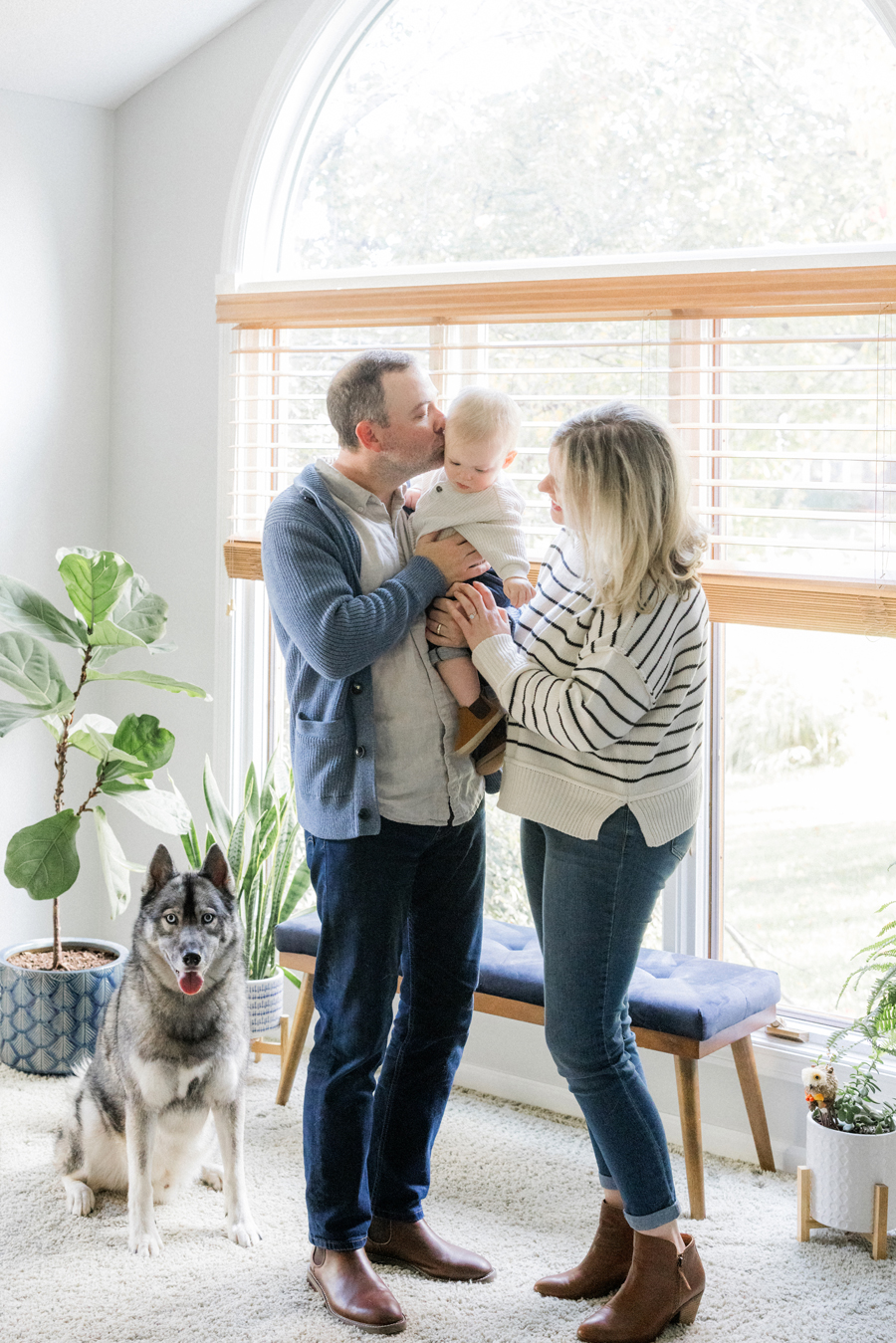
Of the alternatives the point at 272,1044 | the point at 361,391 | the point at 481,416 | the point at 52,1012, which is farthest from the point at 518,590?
the point at 52,1012

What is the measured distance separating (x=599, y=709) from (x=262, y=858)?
1533mm

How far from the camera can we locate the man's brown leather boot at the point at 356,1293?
207 cm

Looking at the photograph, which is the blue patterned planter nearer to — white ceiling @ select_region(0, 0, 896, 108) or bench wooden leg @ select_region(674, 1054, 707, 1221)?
bench wooden leg @ select_region(674, 1054, 707, 1221)

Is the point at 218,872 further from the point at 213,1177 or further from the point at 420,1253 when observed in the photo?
the point at 420,1253

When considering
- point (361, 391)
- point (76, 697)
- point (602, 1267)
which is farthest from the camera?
point (76, 697)

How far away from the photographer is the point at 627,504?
1.87 metres

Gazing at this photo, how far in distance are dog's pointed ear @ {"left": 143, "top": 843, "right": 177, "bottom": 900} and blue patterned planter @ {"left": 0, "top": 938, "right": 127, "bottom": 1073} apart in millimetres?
824

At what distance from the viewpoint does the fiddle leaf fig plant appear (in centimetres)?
298

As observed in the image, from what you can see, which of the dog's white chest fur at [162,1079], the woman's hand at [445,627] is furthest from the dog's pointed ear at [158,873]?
the woman's hand at [445,627]

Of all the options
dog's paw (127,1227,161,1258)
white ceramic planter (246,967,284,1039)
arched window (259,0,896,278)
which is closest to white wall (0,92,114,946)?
arched window (259,0,896,278)

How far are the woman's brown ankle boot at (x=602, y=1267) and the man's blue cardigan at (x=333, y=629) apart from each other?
853 millimetres

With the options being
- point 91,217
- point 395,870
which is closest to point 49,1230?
point 395,870

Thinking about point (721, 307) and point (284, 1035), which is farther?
point (284, 1035)

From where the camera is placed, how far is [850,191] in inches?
105
